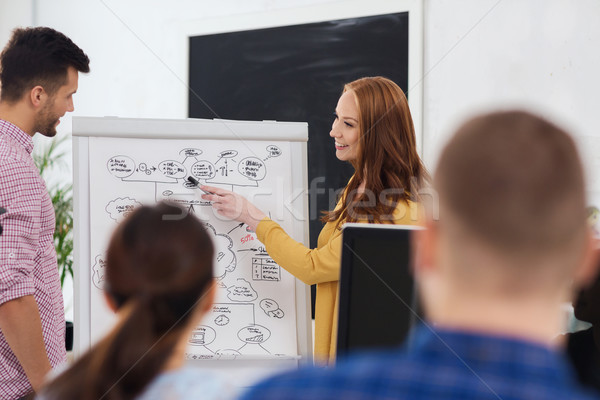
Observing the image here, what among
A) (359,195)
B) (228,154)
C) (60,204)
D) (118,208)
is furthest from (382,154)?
(60,204)

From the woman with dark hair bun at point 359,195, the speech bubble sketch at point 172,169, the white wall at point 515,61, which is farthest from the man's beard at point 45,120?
the white wall at point 515,61

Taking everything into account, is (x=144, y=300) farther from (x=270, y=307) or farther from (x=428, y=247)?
(x=270, y=307)

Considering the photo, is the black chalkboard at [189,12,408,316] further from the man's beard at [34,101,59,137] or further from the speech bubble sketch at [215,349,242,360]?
the man's beard at [34,101,59,137]

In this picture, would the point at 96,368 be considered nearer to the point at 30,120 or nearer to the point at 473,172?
the point at 473,172

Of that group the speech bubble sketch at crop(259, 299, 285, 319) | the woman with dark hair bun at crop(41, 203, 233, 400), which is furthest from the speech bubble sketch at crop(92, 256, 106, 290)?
the woman with dark hair bun at crop(41, 203, 233, 400)

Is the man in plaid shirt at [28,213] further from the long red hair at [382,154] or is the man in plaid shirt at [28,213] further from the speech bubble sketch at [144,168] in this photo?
the long red hair at [382,154]

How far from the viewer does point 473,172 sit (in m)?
0.42

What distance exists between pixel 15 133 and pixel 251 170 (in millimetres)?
654

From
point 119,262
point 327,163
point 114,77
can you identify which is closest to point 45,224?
point 119,262

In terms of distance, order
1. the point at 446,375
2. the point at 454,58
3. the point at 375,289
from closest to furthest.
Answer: the point at 446,375 < the point at 375,289 < the point at 454,58

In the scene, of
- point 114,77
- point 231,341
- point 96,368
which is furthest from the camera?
point 114,77

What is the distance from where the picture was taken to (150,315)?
0.71 metres

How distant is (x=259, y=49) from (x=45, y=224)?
171cm

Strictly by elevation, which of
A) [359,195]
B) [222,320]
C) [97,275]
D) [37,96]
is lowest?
[222,320]
